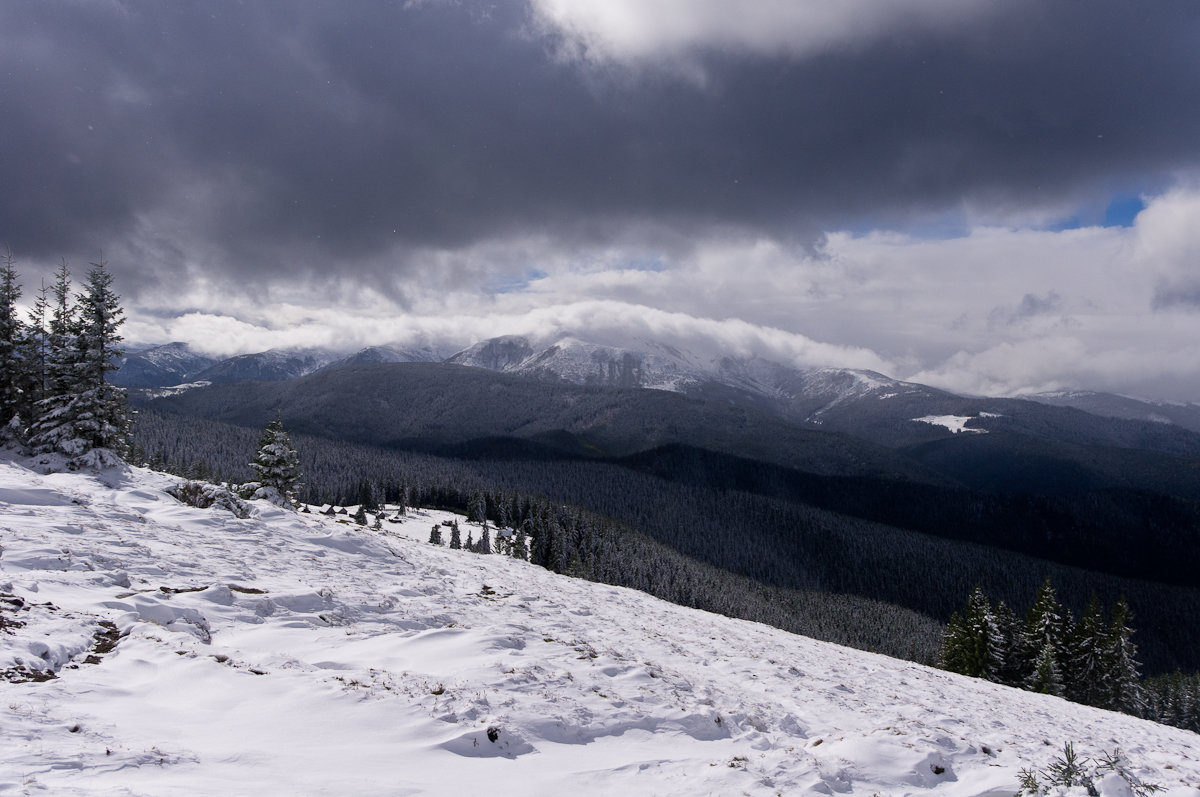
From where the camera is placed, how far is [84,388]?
2931cm

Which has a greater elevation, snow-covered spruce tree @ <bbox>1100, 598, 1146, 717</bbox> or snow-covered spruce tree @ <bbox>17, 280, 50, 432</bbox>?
snow-covered spruce tree @ <bbox>17, 280, 50, 432</bbox>

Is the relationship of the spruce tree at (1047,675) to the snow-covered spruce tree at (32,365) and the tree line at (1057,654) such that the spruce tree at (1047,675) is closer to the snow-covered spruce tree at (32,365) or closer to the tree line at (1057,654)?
the tree line at (1057,654)

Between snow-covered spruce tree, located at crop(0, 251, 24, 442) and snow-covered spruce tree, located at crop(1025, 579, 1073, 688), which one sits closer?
snow-covered spruce tree, located at crop(0, 251, 24, 442)

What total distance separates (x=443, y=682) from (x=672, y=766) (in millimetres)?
5121

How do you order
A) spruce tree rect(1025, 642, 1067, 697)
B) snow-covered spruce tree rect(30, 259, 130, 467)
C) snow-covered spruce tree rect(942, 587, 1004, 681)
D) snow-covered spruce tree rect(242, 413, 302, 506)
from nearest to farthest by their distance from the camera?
snow-covered spruce tree rect(30, 259, 130, 467), snow-covered spruce tree rect(242, 413, 302, 506), spruce tree rect(1025, 642, 1067, 697), snow-covered spruce tree rect(942, 587, 1004, 681)

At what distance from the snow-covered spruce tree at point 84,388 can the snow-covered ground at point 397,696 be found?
21.6 feet

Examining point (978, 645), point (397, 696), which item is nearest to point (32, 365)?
point (397, 696)

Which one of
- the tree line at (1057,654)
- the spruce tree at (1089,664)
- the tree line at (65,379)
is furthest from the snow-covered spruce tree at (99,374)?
the spruce tree at (1089,664)

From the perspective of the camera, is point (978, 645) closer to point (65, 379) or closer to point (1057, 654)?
point (1057, 654)

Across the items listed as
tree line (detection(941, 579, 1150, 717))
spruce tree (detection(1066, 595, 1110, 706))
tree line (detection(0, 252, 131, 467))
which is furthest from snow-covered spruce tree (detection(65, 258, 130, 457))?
spruce tree (detection(1066, 595, 1110, 706))

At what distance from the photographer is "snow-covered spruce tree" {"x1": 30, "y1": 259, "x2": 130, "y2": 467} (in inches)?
1104

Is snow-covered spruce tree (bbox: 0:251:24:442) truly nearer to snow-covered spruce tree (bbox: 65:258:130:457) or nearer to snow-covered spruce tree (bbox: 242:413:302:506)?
snow-covered spruce tree (bbox: 65:258:130:457)

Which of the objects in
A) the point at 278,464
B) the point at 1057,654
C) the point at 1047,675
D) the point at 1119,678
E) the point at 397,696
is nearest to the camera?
the point at 397,696

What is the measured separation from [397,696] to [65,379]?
31740 millimetres
